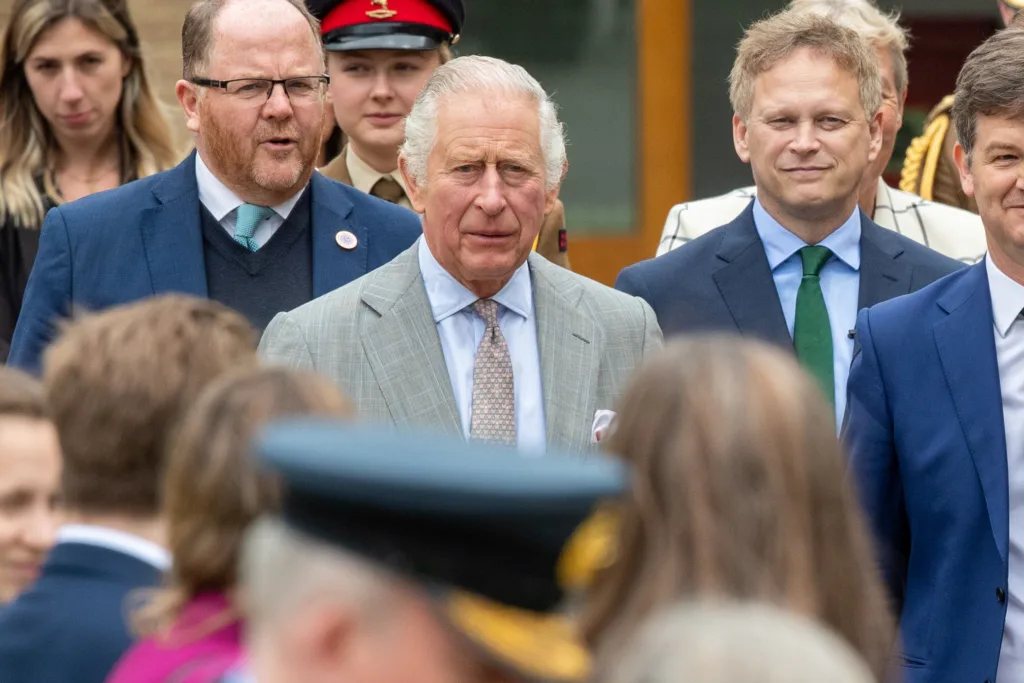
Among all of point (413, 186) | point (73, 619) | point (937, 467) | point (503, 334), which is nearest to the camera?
point (73, 619)

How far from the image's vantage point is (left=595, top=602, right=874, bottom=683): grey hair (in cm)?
172

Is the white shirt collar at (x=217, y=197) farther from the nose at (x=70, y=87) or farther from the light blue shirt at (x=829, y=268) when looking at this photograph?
the light blue shirt at (x=829, y=268)

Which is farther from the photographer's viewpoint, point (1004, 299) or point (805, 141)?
point (805, 141)

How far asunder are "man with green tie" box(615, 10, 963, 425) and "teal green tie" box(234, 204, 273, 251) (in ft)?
3.15

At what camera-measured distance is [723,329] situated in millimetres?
4570

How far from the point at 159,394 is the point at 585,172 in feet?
21.3

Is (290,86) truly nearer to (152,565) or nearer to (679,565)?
(152,565)

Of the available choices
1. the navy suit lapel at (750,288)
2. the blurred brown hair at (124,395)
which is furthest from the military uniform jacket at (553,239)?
the blurred brown hair at (124,395)

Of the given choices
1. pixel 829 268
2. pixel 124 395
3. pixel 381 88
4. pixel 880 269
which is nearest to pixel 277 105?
pixel 381 88

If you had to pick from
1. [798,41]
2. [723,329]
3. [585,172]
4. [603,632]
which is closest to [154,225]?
[723,329]

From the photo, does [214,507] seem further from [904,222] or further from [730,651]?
[904,222]

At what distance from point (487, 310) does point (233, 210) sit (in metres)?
0.85

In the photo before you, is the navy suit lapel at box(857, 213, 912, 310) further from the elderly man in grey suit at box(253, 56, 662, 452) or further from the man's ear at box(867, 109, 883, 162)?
the elderly man in grey suit at box(253, 56, 662, 452)

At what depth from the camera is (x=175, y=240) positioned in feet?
14.7
